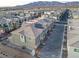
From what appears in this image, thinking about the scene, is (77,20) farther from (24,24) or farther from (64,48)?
(24,24)

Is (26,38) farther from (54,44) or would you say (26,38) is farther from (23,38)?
(54,44)

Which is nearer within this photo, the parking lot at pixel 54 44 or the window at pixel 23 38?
the window at pixel 23 38

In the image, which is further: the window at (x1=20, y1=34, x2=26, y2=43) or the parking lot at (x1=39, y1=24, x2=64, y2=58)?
the parking lot at (x1=39, y1=24, x2=64, y2=58)

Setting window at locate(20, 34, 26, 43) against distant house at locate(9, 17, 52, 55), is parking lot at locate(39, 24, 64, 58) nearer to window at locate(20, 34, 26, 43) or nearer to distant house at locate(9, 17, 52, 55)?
distant house at locate(9, 17, 52, 55)

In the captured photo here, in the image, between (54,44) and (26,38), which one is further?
(54,44)

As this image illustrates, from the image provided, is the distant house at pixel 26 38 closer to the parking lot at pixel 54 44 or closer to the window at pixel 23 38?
the window at pixel 23 38

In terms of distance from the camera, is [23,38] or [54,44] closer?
[23,38]

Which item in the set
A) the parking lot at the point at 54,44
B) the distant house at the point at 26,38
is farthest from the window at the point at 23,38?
the parking lot at the point at 54,44

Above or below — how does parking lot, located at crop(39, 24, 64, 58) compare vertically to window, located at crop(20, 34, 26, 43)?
below

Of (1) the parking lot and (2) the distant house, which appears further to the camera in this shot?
(1) the parking lot

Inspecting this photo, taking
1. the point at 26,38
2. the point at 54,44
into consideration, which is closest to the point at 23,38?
the point at 26,38

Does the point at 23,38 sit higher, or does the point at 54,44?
the point at 23,38

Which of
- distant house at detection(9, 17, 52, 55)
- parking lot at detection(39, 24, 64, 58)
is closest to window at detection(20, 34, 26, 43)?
distant house at detection(9, 17, 52, 55)
